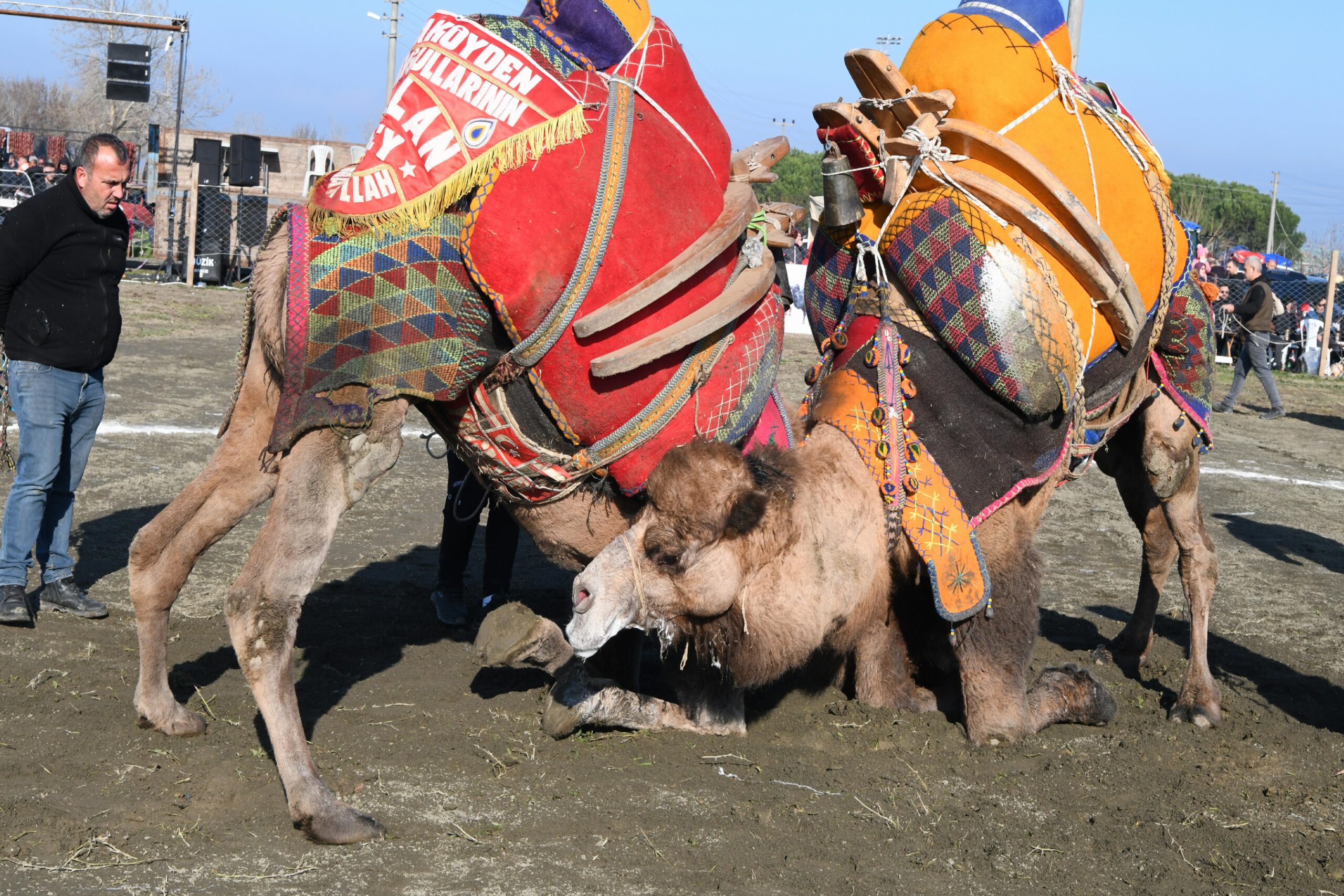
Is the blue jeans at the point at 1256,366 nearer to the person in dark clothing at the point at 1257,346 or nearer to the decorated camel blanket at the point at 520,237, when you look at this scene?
the person in dark clothing at the point at 1257,346

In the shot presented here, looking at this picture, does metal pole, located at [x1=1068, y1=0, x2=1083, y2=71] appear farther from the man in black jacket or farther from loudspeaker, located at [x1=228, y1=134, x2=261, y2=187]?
loudspeaker, located at [x1=228, y1=134, x2=261, y2=187]

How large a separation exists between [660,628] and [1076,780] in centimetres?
169

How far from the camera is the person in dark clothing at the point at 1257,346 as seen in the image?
564 inches

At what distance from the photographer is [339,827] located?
3.29 m

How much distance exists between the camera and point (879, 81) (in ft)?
14.2

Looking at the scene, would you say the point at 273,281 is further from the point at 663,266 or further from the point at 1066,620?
the point at 1066,620

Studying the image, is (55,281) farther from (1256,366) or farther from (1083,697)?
(1256,366)

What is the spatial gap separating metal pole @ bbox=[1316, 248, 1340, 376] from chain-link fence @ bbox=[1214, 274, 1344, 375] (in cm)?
8

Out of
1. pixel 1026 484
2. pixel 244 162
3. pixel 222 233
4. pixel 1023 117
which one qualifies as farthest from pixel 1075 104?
pixel 222 233

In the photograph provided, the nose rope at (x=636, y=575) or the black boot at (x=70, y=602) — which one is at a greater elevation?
the nose rope at (x=636, y=575)

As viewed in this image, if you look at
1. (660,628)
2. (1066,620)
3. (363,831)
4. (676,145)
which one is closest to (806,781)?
(660,628)

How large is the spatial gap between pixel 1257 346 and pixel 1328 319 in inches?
228

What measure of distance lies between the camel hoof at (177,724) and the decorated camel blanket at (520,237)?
4.02ft

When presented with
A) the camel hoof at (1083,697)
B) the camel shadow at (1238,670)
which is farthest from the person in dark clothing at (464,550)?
the camel shadow at (1238,670)
